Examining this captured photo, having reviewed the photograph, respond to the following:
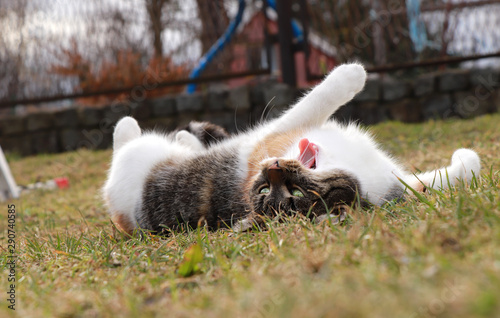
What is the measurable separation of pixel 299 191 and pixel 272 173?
0.15 meters

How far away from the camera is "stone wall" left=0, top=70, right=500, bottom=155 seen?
618 cm

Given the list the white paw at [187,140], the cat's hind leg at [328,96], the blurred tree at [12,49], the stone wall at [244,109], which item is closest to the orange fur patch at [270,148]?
the cat's hind leg at [328,96]

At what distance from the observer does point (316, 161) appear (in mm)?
2334

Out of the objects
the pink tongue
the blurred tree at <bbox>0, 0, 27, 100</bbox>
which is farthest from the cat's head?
the blurred tree at <bbox>0, 0, 27, 100</bbox>

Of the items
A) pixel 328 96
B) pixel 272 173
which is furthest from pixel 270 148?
pixel 272 173

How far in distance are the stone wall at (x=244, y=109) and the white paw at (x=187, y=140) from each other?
2.37 meters

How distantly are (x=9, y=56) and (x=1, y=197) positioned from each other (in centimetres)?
326

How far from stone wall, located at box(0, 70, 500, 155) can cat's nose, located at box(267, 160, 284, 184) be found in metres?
3.61

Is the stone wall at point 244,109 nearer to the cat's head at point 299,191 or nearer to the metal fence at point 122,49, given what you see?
the metal fence at point 122,49

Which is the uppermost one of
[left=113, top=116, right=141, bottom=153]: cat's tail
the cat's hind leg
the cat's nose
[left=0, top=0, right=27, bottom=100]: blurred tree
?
[left=0, top=0, right=27, bottom=100]: blurred tree

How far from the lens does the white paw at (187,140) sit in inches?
132

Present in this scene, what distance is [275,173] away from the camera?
6.86 ft

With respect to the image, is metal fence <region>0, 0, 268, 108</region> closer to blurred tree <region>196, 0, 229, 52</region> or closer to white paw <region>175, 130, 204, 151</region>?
blurred tree <region>196, 0, 229, 52</region>

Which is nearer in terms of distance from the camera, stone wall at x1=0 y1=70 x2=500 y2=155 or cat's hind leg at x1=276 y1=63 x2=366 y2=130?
cat's hind leg at x1=276 y1=63 x2=366 y2=130
